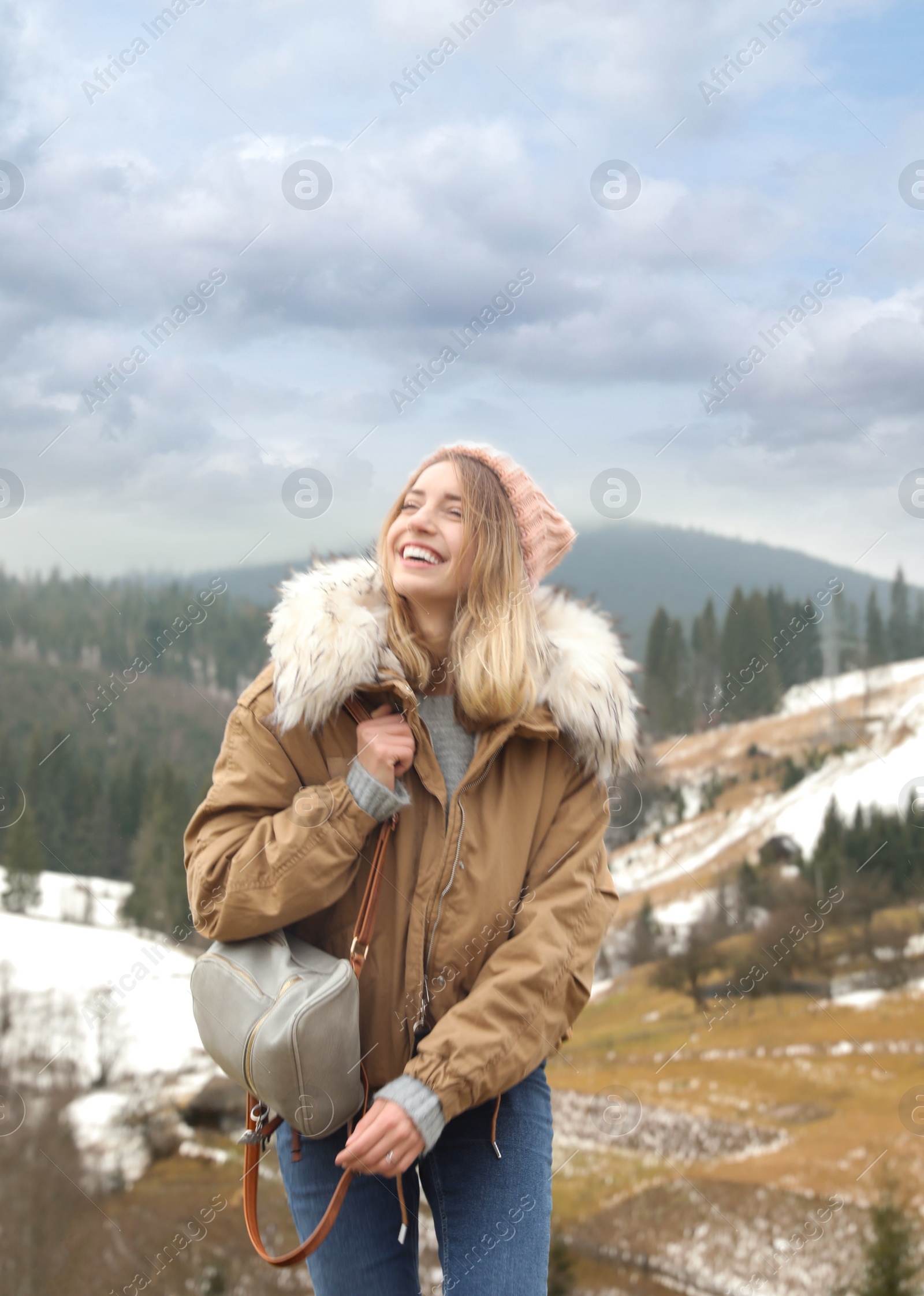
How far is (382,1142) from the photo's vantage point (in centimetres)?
166

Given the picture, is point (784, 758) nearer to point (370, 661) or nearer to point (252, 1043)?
point (370, 661)

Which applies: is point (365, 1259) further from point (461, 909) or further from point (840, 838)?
point (840, 838)

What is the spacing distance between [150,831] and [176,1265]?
1634 centimetres

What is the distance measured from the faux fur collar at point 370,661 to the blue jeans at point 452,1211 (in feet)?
2.42

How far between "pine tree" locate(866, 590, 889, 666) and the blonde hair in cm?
2549

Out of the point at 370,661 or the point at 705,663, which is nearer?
the point at 370,661

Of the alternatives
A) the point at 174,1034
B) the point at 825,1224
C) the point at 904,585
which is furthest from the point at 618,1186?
the point at 904,585

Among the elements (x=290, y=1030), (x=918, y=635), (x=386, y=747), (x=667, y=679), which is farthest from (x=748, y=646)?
(x=290, y=1030)

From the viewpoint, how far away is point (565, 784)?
2031 millimetres

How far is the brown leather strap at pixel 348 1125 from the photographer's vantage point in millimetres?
1759

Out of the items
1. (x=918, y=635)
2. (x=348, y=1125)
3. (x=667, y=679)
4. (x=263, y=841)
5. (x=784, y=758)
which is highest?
(x=263, y=841)

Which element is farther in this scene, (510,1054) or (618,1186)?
(618,1186)

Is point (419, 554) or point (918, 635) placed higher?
point (419, 554)

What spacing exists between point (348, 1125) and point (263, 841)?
0.55 meters
